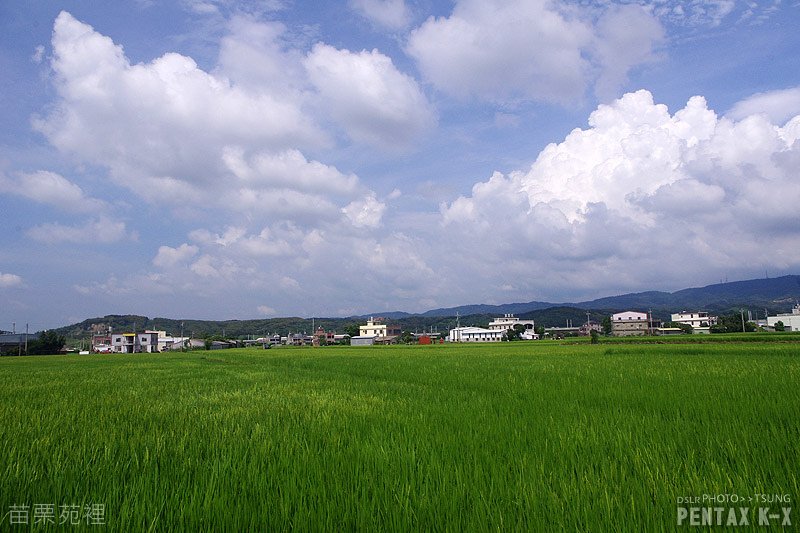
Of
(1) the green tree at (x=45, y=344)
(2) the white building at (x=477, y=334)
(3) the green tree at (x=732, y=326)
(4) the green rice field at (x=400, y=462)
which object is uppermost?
(4) the green rice field at (x=400, y=462)

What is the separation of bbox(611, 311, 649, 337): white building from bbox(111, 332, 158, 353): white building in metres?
98.5

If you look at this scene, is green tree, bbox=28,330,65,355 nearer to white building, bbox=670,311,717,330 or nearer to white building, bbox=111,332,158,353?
white building, bbox=111,332,158,353

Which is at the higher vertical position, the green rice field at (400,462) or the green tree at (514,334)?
the green rice field at (400,462)

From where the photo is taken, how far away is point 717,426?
4406 millimetres

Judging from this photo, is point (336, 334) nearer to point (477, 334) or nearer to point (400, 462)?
point (477, 334)

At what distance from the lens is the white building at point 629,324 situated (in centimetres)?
10206

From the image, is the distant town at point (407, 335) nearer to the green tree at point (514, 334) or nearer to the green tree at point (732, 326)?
the green tree at point (514, 334)

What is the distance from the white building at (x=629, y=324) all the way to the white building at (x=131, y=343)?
9852cm

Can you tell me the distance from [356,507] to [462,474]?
833mm

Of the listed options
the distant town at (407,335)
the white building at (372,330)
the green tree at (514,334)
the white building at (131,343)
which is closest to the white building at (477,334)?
the distant town at (407,335)

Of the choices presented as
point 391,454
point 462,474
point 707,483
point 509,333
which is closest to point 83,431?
point 391,454

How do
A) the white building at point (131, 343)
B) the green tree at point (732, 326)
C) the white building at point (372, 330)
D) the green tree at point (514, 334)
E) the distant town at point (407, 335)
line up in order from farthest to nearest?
the white building at point (372, 330) < the green tree at point (514, 334) < the white building at point (131, 343) < the distant town at point (407, 335) < the green tree at point (732, 326)

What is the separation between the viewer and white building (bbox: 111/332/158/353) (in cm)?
7944

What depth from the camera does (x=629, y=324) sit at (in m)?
106
